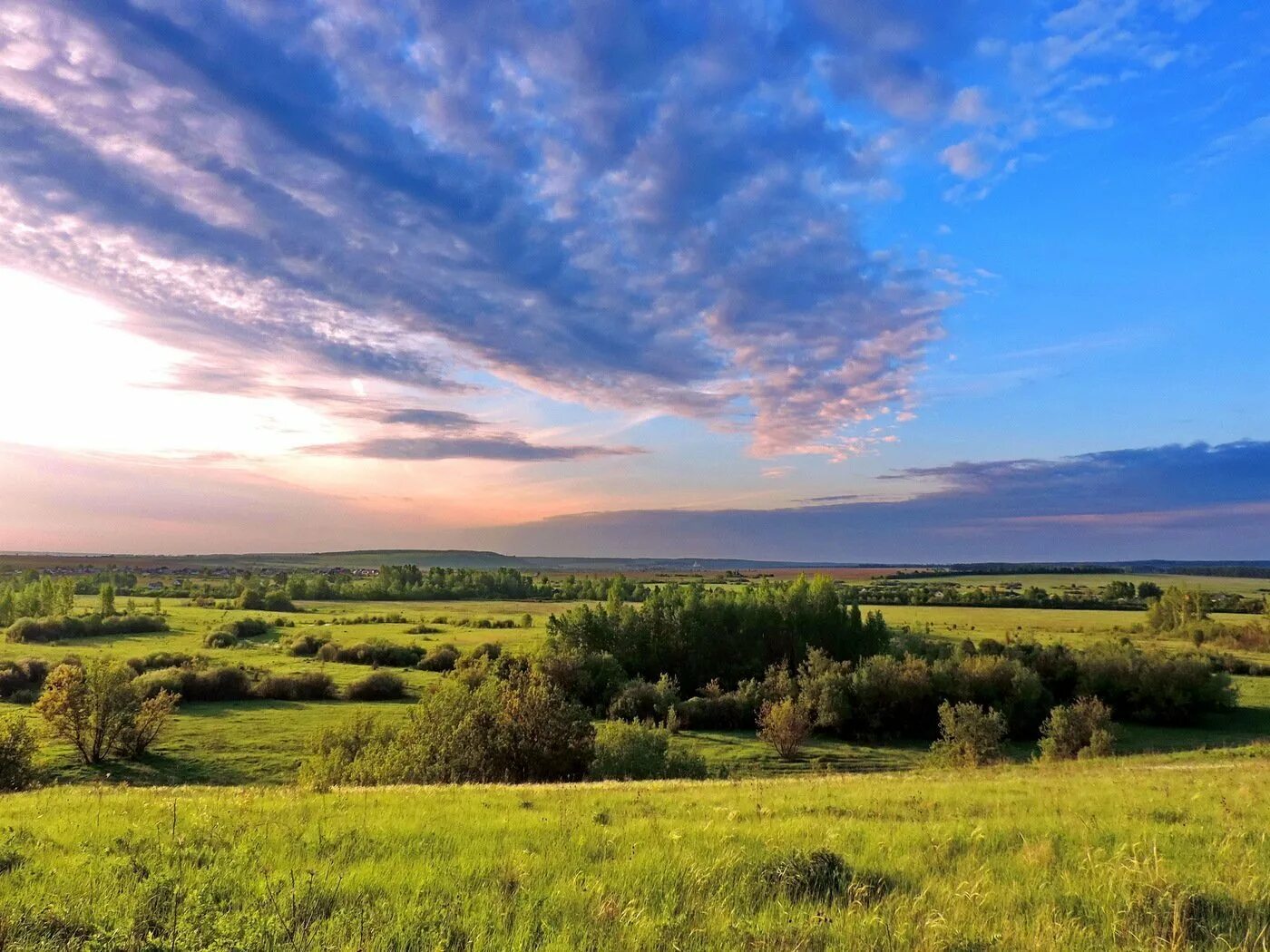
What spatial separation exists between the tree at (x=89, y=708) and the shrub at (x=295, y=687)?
18.5 meters

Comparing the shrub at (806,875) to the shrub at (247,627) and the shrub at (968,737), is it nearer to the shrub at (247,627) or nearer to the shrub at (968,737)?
the shrub at (968,737)

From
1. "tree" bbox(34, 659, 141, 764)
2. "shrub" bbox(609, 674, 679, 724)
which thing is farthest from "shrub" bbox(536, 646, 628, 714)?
"tree" bbox(34, 659, 141, 764)

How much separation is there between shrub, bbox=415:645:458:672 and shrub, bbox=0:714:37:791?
151 ft

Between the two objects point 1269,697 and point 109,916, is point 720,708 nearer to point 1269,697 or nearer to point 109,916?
point 1269,697

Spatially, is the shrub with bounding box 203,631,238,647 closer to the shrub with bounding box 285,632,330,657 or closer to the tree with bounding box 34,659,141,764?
the shrub with bounding box 285,632,330,657

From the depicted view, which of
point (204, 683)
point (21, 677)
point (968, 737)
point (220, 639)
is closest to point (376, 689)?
point (204, 683)

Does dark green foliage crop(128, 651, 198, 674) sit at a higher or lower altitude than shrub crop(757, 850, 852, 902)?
lower

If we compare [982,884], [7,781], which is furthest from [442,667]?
[982,884]

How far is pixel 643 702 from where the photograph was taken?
60.8m

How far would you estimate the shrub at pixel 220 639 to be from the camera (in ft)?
275

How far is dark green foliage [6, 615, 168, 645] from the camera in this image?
8612cm

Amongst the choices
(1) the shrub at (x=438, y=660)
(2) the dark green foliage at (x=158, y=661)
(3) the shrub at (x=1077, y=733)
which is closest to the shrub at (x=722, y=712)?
(3) the shrub at (x=1077, y=733)

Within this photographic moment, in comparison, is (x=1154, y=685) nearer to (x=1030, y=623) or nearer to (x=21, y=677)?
(x=1030, y=623)

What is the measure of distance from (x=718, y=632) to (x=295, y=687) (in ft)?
134
